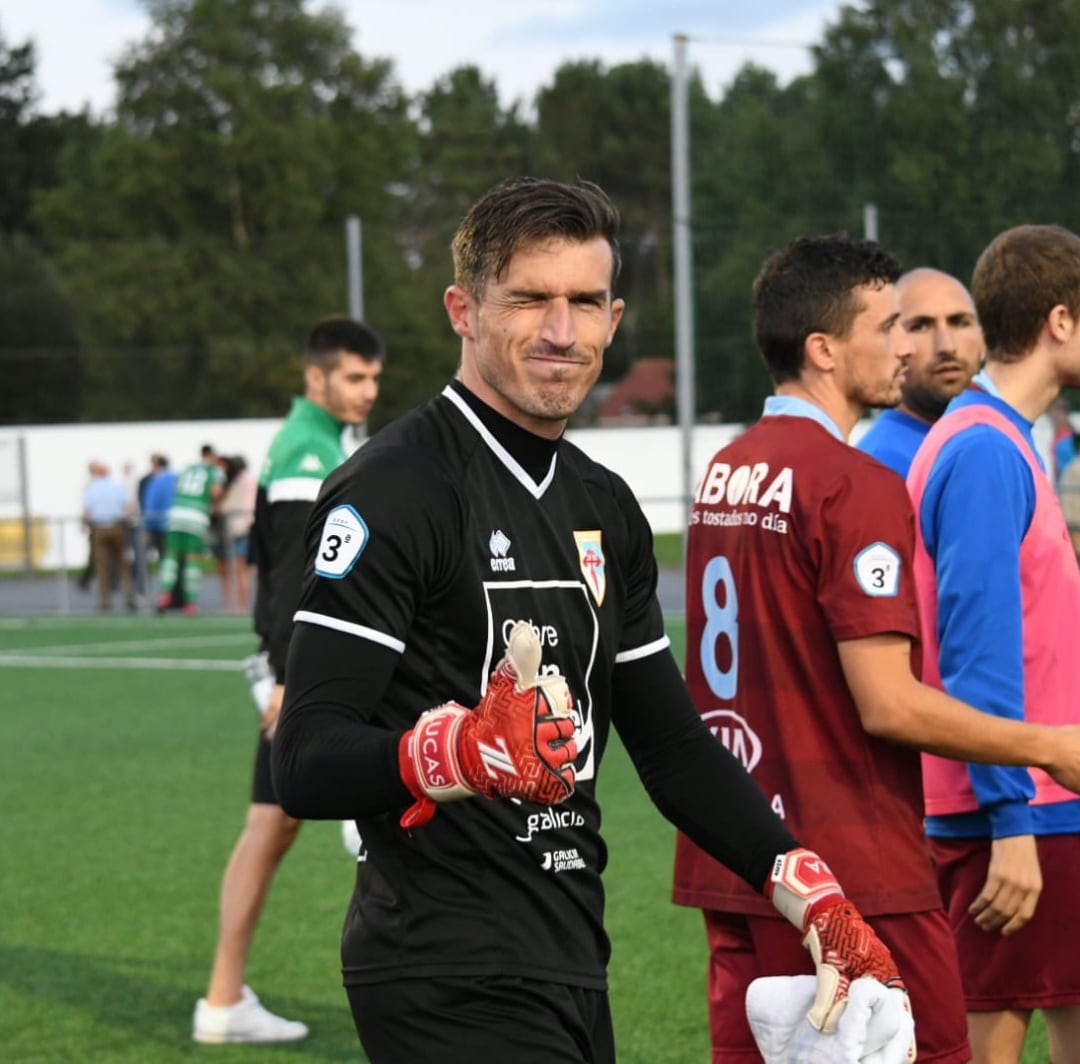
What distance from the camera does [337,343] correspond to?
704 centimetres

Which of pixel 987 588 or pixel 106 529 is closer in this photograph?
pixel 987 588

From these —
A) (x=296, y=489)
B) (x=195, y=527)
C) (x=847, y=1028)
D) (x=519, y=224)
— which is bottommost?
(x=195, y=527)

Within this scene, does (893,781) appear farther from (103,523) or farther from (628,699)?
(103,523)

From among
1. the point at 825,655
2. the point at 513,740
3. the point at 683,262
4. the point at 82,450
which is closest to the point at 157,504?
the point at 683,262

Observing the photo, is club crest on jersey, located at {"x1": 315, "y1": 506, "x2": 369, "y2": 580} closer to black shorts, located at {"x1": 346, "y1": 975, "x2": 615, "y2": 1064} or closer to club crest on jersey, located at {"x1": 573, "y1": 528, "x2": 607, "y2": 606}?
club crest on jersey, located at {"x1": 573, "y1": 528, "x2": 607, "y2": 606}

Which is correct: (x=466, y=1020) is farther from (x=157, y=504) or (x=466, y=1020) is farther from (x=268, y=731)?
(x=157, y=504)

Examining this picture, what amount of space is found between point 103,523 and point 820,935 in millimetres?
26158

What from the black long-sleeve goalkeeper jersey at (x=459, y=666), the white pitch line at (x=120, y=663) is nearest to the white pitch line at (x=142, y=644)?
the white pitch line at (x=120, y=663)

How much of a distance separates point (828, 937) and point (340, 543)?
99 cm

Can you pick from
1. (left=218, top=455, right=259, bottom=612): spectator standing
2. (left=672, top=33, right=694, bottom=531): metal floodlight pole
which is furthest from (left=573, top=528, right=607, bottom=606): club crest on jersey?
(left=218, top=455, right=259, bottom=612): spectator standing

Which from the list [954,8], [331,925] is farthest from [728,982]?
[954,8]

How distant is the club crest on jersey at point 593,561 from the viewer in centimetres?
334

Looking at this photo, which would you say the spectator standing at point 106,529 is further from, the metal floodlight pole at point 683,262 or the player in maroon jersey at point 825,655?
the player in maroon jersey at point 825,655

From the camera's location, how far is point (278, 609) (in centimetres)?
652
